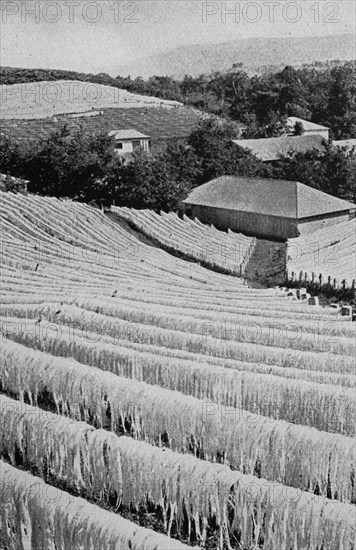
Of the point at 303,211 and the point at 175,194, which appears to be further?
the point at 175,194

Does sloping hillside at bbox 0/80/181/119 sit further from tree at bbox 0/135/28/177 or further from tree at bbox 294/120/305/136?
tree at bbox 0/135/28/177

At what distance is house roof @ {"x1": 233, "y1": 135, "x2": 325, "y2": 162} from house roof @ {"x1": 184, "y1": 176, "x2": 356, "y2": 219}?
1342 cm

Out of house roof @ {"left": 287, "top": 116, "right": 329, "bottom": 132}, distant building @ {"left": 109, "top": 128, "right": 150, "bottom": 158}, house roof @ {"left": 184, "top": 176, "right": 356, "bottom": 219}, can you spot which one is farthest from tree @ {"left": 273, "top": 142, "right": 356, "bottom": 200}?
house roof @ {"left": 287, "top": 116, "right": 329, "bottom": 132}

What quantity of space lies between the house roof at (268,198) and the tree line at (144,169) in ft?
5.38

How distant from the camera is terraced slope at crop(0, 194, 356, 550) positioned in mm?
6145

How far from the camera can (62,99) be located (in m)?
68.3

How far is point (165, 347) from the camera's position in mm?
10555

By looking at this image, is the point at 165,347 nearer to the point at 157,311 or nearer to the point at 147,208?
the point at 157,311

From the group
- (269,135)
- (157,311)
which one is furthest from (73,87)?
(157,311)

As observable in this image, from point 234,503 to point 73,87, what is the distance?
69.0 meters

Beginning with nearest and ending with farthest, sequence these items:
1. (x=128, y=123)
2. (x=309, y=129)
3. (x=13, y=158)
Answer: (x=13, y=158) → (x=309, y=129) → (x=128, y=123)

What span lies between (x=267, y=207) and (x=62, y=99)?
1597 inches

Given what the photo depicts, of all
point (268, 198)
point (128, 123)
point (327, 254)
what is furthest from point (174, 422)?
point (128, 123)

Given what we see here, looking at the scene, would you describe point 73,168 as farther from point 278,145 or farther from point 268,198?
point 278,145
